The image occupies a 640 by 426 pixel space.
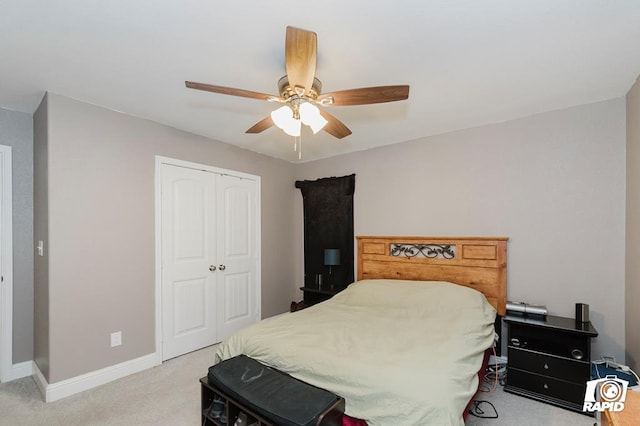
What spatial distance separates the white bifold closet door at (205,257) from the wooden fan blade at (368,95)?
2.14 m

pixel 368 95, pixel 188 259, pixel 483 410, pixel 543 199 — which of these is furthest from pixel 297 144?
pixel 483 410

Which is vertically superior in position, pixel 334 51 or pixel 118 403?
pixel 334 51

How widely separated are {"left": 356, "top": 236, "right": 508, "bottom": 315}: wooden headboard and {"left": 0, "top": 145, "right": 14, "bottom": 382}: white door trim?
350 cm

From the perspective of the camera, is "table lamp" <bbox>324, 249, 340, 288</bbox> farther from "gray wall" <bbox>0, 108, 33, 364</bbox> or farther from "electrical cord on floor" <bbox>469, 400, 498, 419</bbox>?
"gray wall" <bbox>0, 108, 33, 364</bbox>

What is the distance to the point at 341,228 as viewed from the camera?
13.7 ft

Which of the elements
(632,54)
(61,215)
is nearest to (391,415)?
(632,54)

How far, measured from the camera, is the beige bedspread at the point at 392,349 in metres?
1.45

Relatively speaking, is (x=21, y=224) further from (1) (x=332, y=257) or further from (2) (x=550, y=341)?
(2) (x=550, y=341)

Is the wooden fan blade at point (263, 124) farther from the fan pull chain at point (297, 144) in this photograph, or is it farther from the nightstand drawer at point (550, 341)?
the nightstand drawer at point (550, 341)

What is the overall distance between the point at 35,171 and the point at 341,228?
3287 mm

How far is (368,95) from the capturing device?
5.84 feet

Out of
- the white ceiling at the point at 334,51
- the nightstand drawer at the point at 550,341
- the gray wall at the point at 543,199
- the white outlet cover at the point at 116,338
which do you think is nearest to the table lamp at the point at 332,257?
the gray wall at the point at 543,199

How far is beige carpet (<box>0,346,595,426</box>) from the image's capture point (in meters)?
2.10

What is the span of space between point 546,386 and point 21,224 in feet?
15.3
